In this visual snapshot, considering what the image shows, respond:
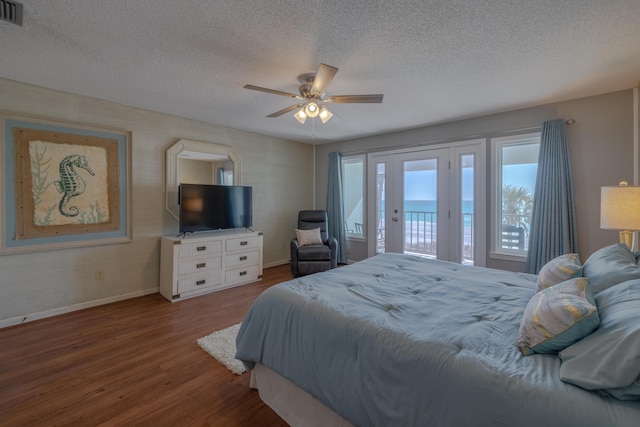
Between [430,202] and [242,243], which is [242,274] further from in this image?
[430,202]

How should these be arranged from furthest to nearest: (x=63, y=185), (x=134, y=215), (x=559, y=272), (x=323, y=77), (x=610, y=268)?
(x=134, y=215), (x=63, y=185), (x=323, y=77), (x=559, y=272), (x=610, y=268)

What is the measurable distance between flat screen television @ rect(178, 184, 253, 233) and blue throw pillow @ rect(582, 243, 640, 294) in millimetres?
3944

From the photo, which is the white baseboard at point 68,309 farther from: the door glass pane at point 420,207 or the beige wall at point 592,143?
the beige wall at point 592,143

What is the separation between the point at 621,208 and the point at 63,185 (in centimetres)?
527

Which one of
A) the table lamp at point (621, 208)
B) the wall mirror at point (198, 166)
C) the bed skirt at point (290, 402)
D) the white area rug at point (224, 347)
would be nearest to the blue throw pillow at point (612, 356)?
the bed skirt at point (290, 402)

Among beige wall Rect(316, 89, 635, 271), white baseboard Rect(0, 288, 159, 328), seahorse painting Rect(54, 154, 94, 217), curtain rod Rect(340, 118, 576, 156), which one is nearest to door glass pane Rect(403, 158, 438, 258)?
curtain rod Rect(340, 118, 576, 156)

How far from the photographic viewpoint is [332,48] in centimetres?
214

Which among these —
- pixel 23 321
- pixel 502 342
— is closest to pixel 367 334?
pixel 502 342

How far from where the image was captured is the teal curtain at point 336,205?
540cm

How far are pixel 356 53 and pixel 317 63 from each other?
35 centimetres

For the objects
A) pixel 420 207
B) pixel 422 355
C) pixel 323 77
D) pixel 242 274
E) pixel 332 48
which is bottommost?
pixel 242 274

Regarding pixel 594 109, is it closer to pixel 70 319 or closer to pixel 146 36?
pixel 146 36

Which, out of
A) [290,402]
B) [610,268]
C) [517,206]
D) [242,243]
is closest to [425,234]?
[517,206]

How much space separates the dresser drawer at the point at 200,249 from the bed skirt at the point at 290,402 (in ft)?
7.18
